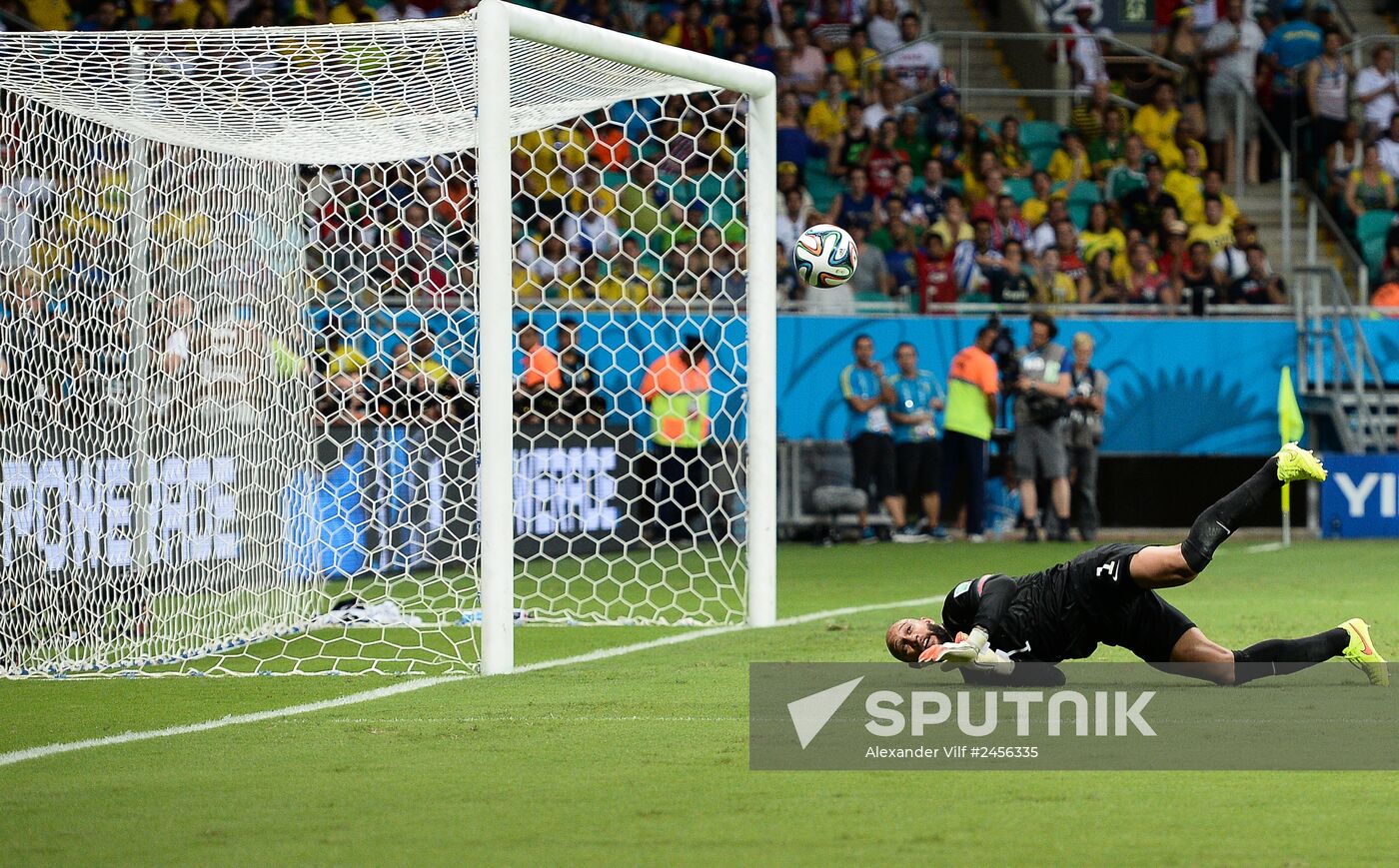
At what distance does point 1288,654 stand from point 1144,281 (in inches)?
495

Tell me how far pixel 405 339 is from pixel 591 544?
2.37 meters

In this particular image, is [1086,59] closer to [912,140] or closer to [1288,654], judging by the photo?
[912,140]

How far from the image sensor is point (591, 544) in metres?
14.7

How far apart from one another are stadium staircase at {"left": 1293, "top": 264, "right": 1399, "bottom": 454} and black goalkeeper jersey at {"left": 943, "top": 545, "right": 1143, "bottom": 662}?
12171mm

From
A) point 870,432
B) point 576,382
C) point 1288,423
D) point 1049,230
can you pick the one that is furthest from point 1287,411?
point 576,382

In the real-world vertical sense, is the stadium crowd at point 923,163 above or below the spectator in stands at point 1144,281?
above

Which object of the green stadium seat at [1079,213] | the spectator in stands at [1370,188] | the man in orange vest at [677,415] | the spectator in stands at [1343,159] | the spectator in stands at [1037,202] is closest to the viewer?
the man in orange vest at [677,415]

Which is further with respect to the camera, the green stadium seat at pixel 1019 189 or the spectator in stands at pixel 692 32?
the spectator in stands at pixel 692 32

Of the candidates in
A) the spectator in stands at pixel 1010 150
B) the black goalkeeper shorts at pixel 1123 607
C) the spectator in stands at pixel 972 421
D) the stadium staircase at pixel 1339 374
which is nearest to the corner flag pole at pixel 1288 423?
the stadium staircase at pixel 1339 374

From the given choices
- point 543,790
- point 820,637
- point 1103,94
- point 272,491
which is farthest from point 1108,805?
point 1103,94

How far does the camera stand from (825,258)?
10.2 meters

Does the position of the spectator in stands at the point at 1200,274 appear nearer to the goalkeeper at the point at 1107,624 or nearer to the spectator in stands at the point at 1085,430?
the spectator in stands at the point at 1085,430

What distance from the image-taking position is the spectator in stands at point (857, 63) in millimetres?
21891

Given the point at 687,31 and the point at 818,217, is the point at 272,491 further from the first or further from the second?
the point at 687,31
